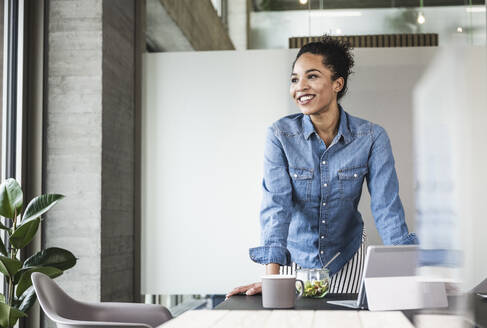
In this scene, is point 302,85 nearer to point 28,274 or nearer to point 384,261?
point 384,261

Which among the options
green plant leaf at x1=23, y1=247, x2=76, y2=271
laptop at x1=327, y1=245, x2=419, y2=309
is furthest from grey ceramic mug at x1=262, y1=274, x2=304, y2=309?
green plant leaf at x1=23, y1=247, x2=76, y2=271

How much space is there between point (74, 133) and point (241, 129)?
1.19 metres

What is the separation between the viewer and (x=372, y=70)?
13.8ft

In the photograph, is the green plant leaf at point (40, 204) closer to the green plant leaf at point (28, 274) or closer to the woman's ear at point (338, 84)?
the green plant leaf at point (28, 274)

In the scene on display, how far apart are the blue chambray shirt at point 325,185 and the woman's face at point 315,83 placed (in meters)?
0.19

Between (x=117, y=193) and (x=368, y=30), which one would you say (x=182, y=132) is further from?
(x=368, y=30)

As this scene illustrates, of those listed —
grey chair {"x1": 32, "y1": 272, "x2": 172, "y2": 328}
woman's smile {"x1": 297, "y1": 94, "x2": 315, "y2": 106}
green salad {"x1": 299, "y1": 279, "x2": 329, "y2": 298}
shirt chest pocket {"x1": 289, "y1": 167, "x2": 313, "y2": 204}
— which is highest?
woman's smile {"x1": 297, "y1": 94, "x2": 315, "y2": 106}

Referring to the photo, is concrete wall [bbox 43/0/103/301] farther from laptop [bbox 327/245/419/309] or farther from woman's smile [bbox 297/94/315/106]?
laptop [bbox 327/245/419/309]

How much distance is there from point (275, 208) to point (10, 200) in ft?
3.97

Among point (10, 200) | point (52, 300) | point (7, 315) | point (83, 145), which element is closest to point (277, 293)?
point (52, 300)

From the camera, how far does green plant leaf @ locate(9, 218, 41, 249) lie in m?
2.60

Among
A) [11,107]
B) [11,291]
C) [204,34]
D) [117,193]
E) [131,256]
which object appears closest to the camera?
[11,291]

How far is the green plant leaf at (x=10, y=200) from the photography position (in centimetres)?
260

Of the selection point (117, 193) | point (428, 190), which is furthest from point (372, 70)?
point (428, 190)
